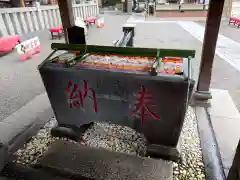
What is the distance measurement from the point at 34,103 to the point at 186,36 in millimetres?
7078

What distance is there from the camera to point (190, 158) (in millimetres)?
1848

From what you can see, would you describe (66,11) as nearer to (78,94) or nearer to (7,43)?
(78,94)

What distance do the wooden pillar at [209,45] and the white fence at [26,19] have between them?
6.44 metres

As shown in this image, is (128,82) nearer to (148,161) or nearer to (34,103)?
(148,161)

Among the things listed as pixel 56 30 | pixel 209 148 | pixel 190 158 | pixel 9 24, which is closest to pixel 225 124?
pixel 209 148

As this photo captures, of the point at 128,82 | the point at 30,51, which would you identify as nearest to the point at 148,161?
the point at 128,82

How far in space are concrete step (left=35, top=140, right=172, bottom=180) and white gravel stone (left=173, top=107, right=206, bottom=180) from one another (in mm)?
127

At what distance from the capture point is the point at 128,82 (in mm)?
1532

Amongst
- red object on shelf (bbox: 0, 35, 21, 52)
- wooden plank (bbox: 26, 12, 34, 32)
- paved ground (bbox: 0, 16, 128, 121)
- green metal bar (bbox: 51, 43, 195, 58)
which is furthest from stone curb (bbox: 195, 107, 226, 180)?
wooden plank (bbox: 26, 12, 34, 32)

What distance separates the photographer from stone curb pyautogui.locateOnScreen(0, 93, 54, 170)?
2001mm

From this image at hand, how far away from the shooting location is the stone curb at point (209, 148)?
168cm

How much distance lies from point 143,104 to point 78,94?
0.65 metres

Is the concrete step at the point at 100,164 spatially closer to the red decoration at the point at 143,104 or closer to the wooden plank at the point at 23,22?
the red decoration at the point at 143,104

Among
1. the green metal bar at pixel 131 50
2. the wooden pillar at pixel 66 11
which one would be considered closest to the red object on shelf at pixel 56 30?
the wooden pillar at pixel 66 11
